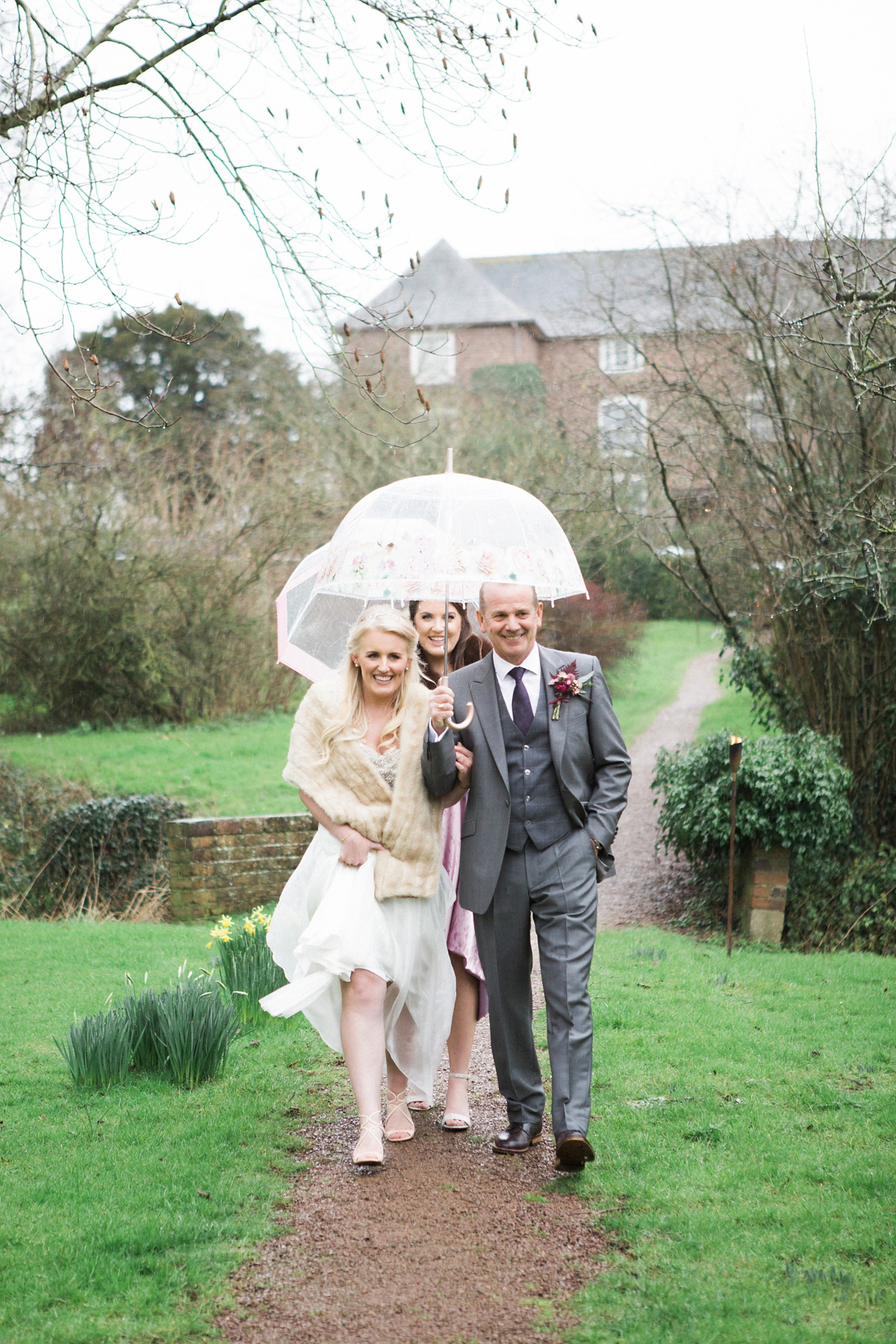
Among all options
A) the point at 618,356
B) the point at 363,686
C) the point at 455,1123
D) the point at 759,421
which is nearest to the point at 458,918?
the point at 455,1123

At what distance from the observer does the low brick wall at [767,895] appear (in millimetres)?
8633

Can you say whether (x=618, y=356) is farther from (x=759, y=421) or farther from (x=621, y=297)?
(x=759, y=421)

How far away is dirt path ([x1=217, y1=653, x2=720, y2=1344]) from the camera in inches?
113

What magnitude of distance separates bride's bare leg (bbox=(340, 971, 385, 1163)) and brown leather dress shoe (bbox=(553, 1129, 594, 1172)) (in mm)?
606

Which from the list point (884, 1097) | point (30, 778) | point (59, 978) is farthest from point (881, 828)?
point (30, 778)

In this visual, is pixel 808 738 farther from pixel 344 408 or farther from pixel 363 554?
pixel 344 408

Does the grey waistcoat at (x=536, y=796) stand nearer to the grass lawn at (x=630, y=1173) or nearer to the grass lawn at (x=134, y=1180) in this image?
the grass lawn at (x=630, y=1173)

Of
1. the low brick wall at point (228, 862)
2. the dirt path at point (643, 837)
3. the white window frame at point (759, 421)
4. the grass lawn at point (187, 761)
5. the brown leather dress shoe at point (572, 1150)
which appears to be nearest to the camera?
the brown leather dress shoe at point (572, 1150)

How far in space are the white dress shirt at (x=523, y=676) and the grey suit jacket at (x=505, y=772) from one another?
0.02 metres

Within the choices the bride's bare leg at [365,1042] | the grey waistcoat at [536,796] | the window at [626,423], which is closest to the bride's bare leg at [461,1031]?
the bride's bare leg at [365,1042]

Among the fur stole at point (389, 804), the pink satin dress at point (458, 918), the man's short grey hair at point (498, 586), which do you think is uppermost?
the man's short grey hair at point (498, 586)

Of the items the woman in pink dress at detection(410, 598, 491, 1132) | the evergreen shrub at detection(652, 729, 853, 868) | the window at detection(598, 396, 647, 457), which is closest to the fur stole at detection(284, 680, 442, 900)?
the woman in pink dress at detection(410, 598, 491, 1132)

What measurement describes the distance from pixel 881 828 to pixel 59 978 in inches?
258

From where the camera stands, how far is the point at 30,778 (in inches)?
515
